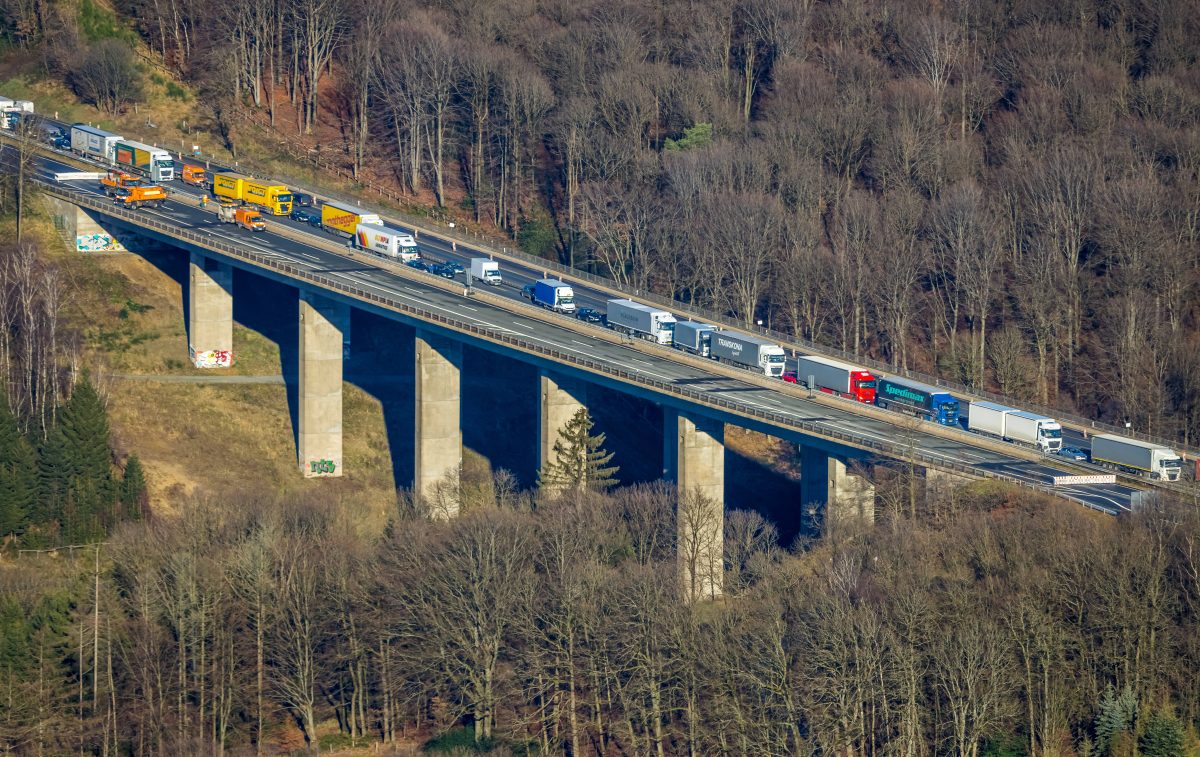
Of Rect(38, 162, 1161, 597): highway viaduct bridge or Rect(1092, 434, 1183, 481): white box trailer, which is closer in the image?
Rect(1092, 434, 1183, 481): white box trailer

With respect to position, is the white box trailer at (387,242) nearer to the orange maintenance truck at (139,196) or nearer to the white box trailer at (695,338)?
the orange maintenance truck at (139,196)

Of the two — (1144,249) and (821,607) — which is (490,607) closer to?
(821,607)

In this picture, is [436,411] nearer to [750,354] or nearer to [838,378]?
[750,354]

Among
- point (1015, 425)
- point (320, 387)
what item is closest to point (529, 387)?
point (320, 387)

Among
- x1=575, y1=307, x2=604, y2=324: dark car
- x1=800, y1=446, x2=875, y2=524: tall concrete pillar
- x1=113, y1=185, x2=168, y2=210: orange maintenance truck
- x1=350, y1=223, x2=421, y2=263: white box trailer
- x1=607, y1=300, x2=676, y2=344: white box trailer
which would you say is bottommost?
x1=800, y1=446, x2=875, y2=524: tall concrete pillar

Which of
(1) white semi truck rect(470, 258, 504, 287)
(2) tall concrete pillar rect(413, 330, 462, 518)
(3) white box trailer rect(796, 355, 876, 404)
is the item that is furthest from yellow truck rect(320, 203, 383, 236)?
(3) white box trailer rect(796, 355, 876, 404)

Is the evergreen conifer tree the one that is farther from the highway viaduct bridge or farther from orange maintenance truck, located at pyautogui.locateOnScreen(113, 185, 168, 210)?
orange maintenance truck, located at pyautogui.locateOnScreen(113, 185, 168, 210)

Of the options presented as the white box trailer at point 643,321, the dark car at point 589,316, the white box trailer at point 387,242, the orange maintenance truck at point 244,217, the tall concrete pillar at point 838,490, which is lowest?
the tall concrete pillar at point 838,490

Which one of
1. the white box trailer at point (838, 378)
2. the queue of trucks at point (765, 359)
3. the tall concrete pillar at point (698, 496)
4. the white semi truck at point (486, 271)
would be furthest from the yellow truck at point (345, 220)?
the white box trailer at point (838, 378)
